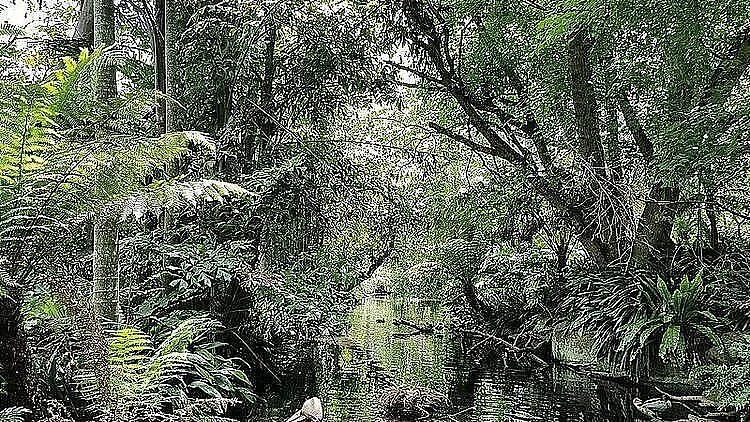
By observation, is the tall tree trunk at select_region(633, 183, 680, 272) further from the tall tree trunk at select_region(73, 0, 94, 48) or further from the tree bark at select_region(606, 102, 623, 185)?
the tall tree trunk at select_region(73, 0, 94, 48)

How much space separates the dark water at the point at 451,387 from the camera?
5938mm

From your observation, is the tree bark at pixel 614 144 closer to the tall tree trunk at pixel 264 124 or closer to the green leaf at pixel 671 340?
the green leaf at pixel 671 340

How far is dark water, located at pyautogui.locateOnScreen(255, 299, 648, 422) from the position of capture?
5.94 meters

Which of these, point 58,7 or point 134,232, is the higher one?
point 58,7

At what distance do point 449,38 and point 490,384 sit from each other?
11.8ft

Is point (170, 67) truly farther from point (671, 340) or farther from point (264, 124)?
point (671, 340)

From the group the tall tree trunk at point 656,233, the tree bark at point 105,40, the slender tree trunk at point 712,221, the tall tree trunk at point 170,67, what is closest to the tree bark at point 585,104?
the tall tree trunk at point 656,233

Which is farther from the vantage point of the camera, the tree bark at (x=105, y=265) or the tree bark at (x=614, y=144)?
the tree bark at (x=614, y=144)

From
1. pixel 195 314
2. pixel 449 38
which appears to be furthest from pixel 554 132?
pixel 195 314

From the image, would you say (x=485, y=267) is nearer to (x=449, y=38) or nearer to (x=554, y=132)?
(x=554, y=132)

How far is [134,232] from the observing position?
214 inches

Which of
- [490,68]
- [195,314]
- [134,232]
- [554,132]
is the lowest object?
[195,314]

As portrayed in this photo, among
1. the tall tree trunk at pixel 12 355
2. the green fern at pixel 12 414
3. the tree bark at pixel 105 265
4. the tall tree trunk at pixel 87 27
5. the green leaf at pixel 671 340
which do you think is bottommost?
the green leaf at pixel 671 340

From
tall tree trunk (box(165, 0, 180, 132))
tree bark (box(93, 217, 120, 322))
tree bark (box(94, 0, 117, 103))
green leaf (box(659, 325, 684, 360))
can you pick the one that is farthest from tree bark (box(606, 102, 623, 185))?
tree bark (box(93, 217, 120, 322))
